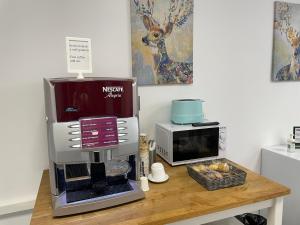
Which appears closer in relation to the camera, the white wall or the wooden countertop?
the wooden countertop

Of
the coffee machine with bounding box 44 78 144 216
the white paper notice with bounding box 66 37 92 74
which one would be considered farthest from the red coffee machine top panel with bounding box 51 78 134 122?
the white paper notice with bounding box 66 37 92 74

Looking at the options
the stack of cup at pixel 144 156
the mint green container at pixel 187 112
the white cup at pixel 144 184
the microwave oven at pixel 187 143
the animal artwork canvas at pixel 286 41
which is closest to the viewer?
the white cup at pixel 144 184

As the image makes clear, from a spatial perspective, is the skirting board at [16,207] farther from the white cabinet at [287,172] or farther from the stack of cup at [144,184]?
the white cabinet at [287,172]

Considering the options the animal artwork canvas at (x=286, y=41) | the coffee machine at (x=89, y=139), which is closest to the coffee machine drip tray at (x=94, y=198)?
the coffee machine at (x=89, y=139)

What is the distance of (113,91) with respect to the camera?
1035mm

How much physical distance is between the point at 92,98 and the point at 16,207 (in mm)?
876

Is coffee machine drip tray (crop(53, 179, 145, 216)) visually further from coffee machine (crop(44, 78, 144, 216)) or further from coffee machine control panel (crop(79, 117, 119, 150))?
coffee machine control panel (crop(79, 117, 119, 150))

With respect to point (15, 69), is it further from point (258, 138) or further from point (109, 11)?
point (258, 138)

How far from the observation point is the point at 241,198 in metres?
1.07

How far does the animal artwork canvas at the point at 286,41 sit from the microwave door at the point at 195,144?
87 centimetres

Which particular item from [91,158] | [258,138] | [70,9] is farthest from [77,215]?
[258,138]

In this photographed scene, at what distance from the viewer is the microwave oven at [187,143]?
1.44m

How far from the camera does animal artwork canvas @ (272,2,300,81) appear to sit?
1.91 metres

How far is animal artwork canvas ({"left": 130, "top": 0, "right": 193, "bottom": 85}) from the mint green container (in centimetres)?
19
